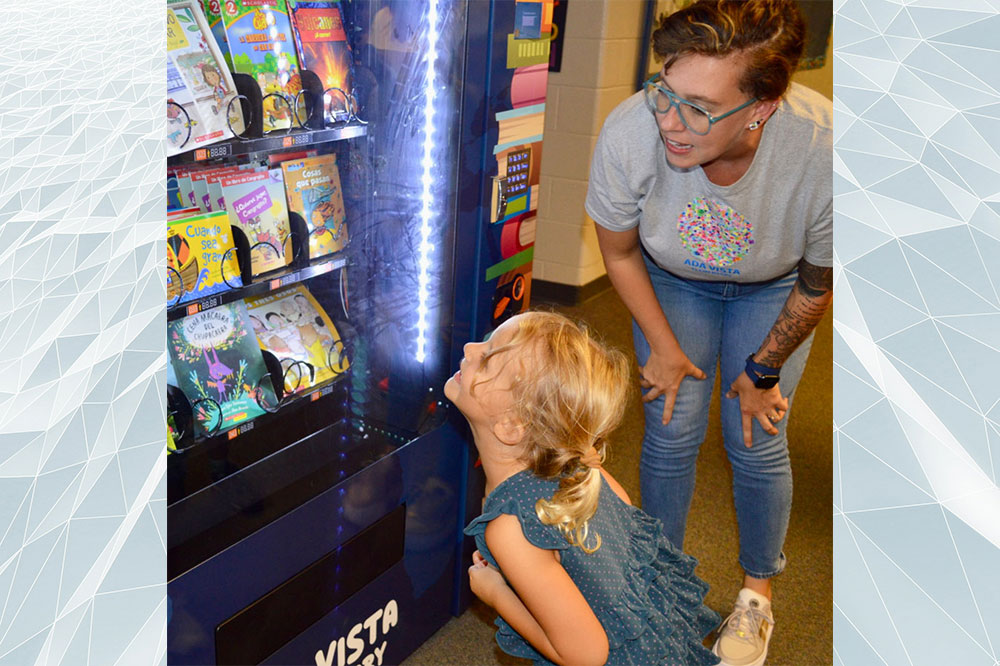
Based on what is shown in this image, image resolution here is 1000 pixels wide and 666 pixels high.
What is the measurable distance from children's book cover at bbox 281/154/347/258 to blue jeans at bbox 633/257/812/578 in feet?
2.64

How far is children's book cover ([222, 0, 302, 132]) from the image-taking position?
6.49 ft

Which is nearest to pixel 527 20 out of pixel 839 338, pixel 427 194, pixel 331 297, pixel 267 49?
pixel 427 194

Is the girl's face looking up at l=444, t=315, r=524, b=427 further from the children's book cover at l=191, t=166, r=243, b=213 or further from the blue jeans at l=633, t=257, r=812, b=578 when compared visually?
the children's book cover at l=191, t=166, r=243, b=213

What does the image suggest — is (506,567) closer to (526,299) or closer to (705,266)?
(705,266)

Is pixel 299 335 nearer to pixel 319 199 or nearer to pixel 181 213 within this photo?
pixel 319 199

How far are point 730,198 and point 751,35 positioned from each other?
0.36 metres

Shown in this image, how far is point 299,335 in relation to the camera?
2.30 meters

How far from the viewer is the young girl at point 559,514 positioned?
4.93 feet

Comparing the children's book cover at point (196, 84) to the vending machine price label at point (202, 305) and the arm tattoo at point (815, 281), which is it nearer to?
the vending machine price label at point (202, 305)

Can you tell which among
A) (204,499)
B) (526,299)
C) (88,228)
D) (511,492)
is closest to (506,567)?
(511,492)

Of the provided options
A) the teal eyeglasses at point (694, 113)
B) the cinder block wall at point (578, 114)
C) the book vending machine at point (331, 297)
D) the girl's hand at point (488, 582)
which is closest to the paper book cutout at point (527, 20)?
the book vending machine at point (331, 297)

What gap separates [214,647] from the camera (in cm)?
173

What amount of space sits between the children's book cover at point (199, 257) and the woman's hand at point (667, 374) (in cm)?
97

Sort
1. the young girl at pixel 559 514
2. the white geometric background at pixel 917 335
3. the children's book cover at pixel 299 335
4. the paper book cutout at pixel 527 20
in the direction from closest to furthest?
1. the white geometric background at pixel 917 335
2. the young girl at pixel 559 514
3. the paper book cutout at pixel 527 20
4. the children's book cover at pixel 299 335
